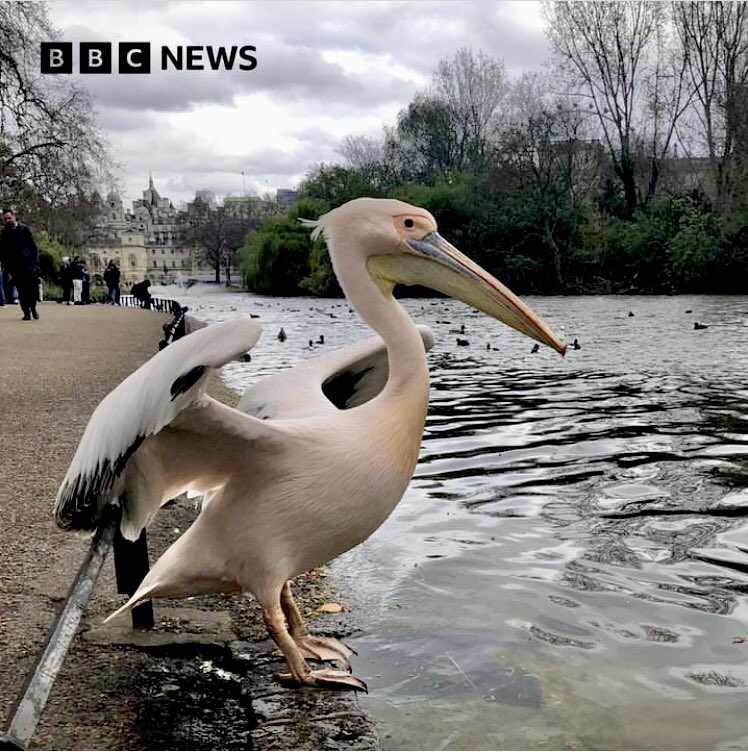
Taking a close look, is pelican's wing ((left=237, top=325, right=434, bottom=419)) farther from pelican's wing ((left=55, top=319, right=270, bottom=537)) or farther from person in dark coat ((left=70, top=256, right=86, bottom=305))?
person in dark coat ((left=70, top=256, right=86, bottom=305))

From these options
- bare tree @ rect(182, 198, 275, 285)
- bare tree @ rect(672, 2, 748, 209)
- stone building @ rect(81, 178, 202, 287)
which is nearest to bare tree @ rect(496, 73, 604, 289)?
bare tree @ rect(672, 2, 748, 209)

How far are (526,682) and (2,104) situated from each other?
2128 centimetres

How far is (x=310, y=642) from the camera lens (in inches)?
104

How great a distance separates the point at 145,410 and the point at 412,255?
0.91 meters

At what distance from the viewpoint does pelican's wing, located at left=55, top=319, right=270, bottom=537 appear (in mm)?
1857

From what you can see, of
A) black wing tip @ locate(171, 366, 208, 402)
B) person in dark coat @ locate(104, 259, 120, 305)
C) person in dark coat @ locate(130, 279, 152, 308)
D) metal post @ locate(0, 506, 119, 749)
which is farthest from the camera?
person in dark coat @ locate(104, 259, 120, 305)

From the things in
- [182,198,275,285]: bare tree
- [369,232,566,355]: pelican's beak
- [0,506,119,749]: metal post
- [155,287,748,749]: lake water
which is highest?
[182,198,275,285]: bare tree

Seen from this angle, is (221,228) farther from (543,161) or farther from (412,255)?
(412,255)

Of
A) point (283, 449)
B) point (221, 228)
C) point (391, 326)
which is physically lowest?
point (283, 449)

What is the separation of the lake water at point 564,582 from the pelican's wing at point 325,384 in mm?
758

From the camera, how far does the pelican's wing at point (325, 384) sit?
257 cm

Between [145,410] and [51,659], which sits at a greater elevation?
[145,410]

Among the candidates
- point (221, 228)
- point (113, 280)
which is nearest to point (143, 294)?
point (113, 280)

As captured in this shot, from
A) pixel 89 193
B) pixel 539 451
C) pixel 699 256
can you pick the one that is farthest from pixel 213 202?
pixel 539 451
